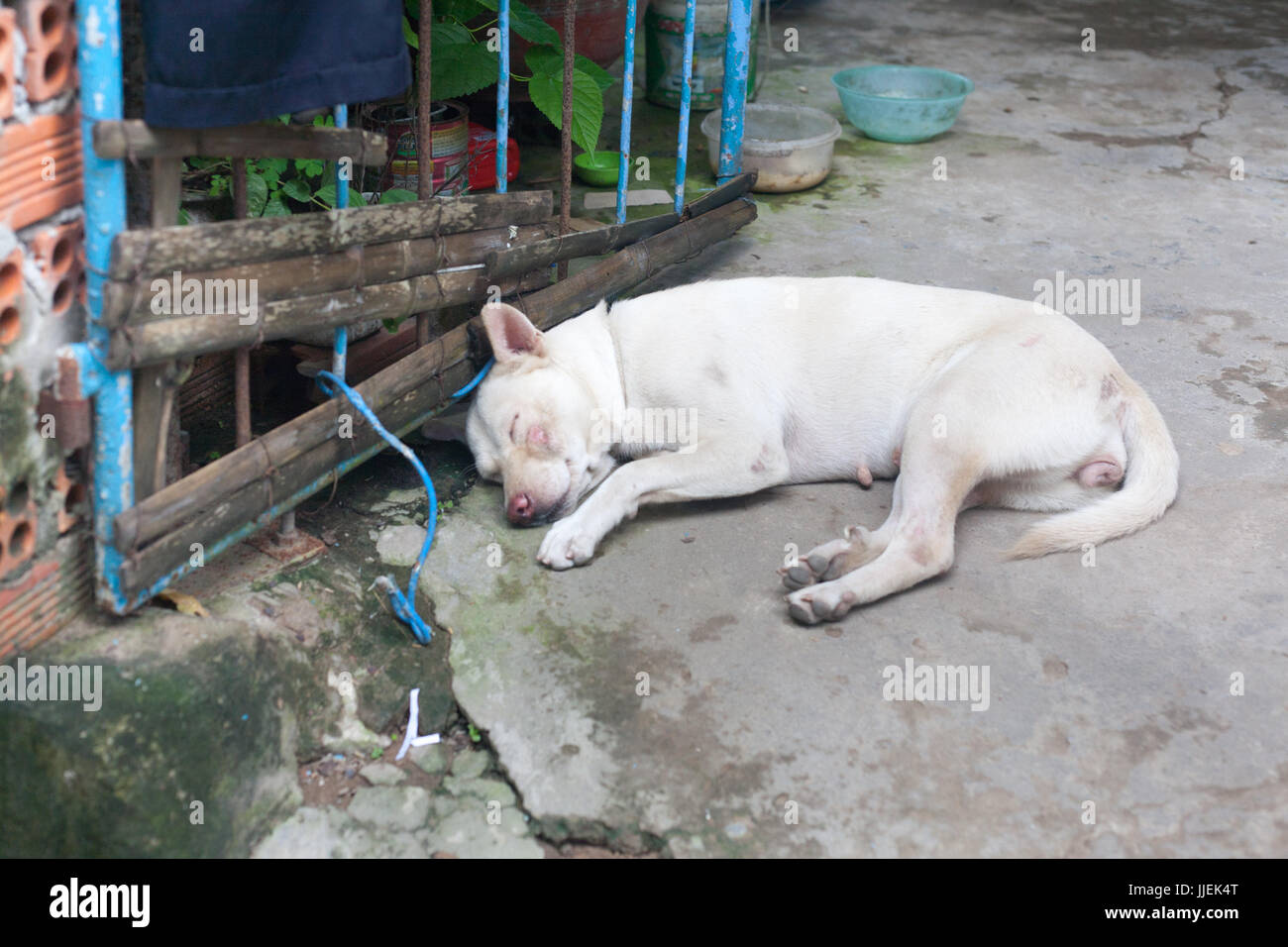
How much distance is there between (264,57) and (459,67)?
191cm

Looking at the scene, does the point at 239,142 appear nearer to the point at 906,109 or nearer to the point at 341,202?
the point at 341,202

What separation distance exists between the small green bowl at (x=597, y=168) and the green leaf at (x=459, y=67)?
1.68 metres

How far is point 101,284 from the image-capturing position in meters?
2.47

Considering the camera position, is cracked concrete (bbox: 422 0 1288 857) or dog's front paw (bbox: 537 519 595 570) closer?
cracked concrete (bbox: 422 0 1288 857)

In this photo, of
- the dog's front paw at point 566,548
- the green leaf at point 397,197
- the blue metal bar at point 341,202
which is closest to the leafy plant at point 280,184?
the green leaf at point 397,197

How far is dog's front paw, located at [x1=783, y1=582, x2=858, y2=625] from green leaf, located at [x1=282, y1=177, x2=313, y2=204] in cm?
203

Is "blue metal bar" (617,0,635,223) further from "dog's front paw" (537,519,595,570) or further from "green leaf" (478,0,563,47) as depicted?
"dog's front paw" (537,519,595,570)

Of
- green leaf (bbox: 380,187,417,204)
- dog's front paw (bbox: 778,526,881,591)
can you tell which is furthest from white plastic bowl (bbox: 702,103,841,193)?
dog's front paw (bbox: 778,526,881,591)

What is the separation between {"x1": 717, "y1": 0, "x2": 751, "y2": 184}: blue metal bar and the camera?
18.5 feet

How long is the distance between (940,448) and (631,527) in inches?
39.4

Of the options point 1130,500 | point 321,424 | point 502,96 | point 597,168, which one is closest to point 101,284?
point 321,424

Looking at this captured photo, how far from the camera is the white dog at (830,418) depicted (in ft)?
11.6

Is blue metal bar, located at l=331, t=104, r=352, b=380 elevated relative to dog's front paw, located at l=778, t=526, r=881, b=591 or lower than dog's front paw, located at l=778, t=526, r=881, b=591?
elevated

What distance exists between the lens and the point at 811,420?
394cm
